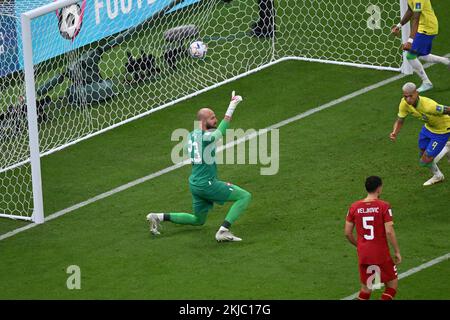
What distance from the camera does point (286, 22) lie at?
2236 centimetres

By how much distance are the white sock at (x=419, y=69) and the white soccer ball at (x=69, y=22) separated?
17.1 ft

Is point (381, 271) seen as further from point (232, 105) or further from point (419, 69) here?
point (419, 69)

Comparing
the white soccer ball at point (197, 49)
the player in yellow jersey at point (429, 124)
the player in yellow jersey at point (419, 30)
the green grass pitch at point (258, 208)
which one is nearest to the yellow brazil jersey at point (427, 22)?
the player in yellow jersey at point (419, 30)

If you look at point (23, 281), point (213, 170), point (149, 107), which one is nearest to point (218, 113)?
point (149, 107)

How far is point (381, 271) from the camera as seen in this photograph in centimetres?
1305

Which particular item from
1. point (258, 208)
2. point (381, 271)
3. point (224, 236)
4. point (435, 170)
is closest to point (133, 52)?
point (258, 208)

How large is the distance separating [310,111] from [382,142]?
1.74 m

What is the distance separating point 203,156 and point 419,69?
5.52 metres

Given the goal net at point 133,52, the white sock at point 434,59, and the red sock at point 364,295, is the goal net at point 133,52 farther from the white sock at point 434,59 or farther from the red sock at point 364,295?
the red sock at point 364,295

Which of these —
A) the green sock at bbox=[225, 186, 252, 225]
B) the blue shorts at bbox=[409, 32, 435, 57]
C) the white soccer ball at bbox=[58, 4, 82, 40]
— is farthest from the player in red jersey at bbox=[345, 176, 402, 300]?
the white soccer ball at bbox=[58, 4, 82, 40]

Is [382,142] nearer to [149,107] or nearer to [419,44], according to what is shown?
[419,44]

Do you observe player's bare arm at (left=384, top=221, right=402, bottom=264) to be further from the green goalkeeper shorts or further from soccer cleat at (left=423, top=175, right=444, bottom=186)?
soccer cleat at (left=423, top=175, right=444, bottom=186)

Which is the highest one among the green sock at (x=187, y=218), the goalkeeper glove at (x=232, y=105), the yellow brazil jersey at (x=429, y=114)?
the yellow brazil jersey at (x=429, y=114)

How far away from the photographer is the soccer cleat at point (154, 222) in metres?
15.9
